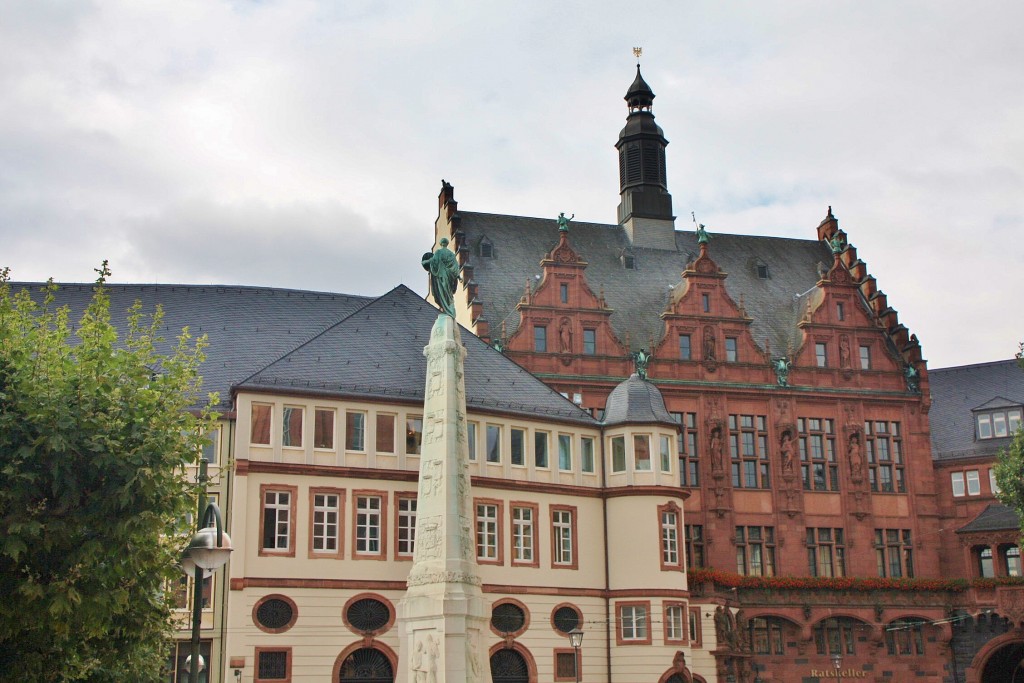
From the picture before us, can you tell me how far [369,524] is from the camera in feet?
145

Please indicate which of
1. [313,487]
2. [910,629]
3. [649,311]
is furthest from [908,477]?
[313,487]

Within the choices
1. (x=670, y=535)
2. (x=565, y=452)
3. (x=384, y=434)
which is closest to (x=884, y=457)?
(x=670, y=535)

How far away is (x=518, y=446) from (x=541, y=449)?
3.33 feet

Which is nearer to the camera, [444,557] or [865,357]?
[444,557]

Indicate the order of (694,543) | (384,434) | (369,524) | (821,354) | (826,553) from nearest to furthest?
(369,524) < (384,434) < (694,543) < (826,553) < (821,354)

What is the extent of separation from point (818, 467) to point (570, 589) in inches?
667

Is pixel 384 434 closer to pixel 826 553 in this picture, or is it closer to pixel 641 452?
pixel 641 452

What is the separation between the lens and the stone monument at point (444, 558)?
35469mm

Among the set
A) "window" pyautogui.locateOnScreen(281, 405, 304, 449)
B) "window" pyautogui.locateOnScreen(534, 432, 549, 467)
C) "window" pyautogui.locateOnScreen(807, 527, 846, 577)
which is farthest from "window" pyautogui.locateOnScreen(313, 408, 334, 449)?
"window" pyautogui.locateOnScreen(807, 527, 846, 577)

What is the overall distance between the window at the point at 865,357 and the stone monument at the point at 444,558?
28232mm

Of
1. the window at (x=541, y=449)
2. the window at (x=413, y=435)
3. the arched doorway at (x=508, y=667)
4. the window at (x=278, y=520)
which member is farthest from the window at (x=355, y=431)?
the arched doorway at (x=508, y=667)

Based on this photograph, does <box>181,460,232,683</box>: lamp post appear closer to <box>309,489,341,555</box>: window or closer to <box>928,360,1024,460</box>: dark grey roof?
<box>309,489,341,555</box>: window

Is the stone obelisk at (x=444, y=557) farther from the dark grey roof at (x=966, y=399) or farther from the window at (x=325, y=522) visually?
the dark grey roof at (x=966, y=399)

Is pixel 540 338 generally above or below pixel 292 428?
above
